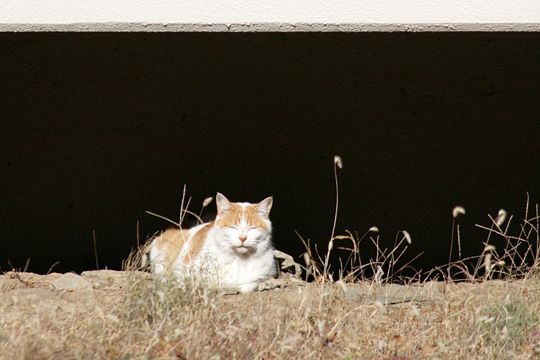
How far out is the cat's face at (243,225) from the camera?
5.47 metres

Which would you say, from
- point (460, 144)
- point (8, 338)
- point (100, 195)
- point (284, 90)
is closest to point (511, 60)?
point (460, 144)

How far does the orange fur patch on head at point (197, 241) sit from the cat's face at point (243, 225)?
160 millimetres

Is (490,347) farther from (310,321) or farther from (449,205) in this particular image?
(449,205)

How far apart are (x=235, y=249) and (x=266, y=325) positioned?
1422 millimetres

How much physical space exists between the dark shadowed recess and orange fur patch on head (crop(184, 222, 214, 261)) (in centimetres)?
77

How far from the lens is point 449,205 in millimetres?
6828

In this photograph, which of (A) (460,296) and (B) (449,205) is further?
(B) (449,205)

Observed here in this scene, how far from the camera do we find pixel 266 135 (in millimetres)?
6324

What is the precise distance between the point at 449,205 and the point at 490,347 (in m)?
2.89
